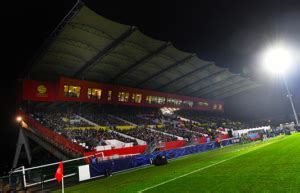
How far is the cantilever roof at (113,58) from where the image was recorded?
3156 centimetres

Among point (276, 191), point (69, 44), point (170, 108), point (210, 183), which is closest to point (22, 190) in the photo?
point (210, 183)

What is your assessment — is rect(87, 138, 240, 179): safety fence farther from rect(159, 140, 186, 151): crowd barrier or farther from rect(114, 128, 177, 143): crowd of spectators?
rect(114, 128, 177, 143): crowd of spectators

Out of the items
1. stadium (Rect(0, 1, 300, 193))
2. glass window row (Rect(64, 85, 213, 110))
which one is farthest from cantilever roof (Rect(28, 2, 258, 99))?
glass window row (Rect(64, 85, 213, 110))

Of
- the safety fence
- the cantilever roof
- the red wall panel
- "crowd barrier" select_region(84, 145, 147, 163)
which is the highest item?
the cantilever roof

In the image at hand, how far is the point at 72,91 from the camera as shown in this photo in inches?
1666

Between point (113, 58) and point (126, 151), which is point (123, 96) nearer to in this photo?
point (113, 58)

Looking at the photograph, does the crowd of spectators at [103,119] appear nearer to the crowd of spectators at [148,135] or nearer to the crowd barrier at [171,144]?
the crowd of spectators at [148,135]

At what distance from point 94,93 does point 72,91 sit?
15.5ft

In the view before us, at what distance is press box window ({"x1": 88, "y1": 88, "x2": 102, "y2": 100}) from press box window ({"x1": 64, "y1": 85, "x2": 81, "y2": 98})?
→ 2350mm

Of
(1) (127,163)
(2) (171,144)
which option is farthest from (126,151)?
(2) (171,144)

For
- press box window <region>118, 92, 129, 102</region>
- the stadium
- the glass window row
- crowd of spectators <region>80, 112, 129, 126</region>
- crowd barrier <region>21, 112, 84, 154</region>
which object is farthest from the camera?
press box window <region>118, 92, 129, 102</region>

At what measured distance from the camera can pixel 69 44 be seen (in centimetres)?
3441

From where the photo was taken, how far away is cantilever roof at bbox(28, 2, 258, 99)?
31562 mm

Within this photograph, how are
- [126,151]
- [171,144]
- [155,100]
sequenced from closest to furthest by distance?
[126,151] < [171,144] < [155,100]
